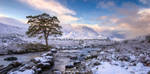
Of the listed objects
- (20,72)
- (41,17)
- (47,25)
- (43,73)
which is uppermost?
(41,17)

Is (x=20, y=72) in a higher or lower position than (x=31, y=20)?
lower

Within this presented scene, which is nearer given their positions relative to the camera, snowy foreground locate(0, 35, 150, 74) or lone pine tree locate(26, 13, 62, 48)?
snowy foreground locate(0, 35, 150, 74)

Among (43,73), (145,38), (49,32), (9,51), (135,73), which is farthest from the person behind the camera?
(49,32)

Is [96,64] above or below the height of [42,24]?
below

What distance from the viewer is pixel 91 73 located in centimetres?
718

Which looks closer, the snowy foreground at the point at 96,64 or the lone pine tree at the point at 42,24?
the snowy foreground at the point at 96,64

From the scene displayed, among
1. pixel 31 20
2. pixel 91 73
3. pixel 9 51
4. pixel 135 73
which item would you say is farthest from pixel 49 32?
pixel 135 73

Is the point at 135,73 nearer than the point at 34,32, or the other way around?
the point at 135,73

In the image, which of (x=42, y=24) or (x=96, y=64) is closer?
(x=96, y=64)

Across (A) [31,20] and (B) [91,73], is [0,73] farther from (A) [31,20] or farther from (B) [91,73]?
(A) [31,20]

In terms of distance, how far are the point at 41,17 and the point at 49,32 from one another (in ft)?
16.6

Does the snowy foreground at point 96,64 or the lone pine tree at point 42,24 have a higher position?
the lone pine tree at point 42,24

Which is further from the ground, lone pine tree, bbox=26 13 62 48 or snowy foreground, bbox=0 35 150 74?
lone pine tree, bbox=26 13 62 48

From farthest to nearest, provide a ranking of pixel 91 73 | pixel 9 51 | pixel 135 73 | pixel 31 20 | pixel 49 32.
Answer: pixel 49 32 → pixel 31 20 → pixel 9 51 → pixel 91 73 → pixel 135 73
